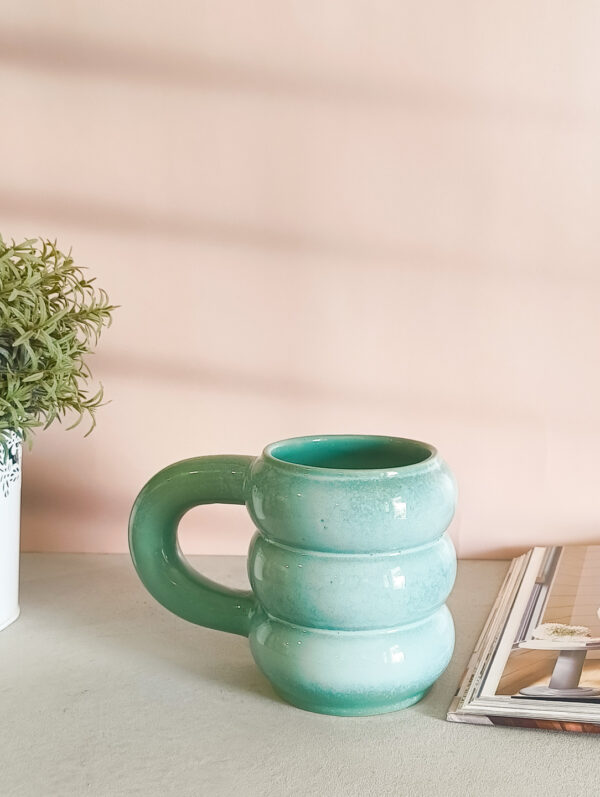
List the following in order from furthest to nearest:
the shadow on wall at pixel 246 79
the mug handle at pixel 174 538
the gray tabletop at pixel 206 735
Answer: the shadow on wall at pixel 246 79 < the mug handle at pixel 174 538 < the gray tabletop at pixel 206 735

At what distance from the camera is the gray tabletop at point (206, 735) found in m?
0.45

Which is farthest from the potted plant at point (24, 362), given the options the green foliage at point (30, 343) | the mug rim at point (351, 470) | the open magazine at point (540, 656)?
the open magazine at point (540, 656)

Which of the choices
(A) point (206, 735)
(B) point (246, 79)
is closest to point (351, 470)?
(A) point (206, 735)

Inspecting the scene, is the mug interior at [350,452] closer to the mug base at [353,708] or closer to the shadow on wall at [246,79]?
the mug base at [353,708]

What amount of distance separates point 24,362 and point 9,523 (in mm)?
125

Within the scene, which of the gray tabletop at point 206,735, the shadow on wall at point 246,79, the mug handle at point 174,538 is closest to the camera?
the gray tabletop at point 206,735

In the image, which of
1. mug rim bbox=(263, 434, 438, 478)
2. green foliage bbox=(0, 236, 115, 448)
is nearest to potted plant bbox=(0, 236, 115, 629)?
green foliage bbox=(0, 236, 115, 448)

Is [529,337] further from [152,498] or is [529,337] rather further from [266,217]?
[152,498]

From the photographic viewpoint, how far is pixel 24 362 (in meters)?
0.60

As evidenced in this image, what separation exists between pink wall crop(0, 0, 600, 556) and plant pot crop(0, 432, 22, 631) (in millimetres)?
177

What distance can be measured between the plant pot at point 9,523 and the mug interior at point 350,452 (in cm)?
21

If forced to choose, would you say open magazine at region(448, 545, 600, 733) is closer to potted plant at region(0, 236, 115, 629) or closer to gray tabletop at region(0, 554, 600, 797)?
gray tabletop at region(0, 554, 600, 797)

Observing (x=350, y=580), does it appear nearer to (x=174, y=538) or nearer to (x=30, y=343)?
(x=174, y=538)

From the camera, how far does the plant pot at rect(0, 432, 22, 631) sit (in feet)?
2.03
